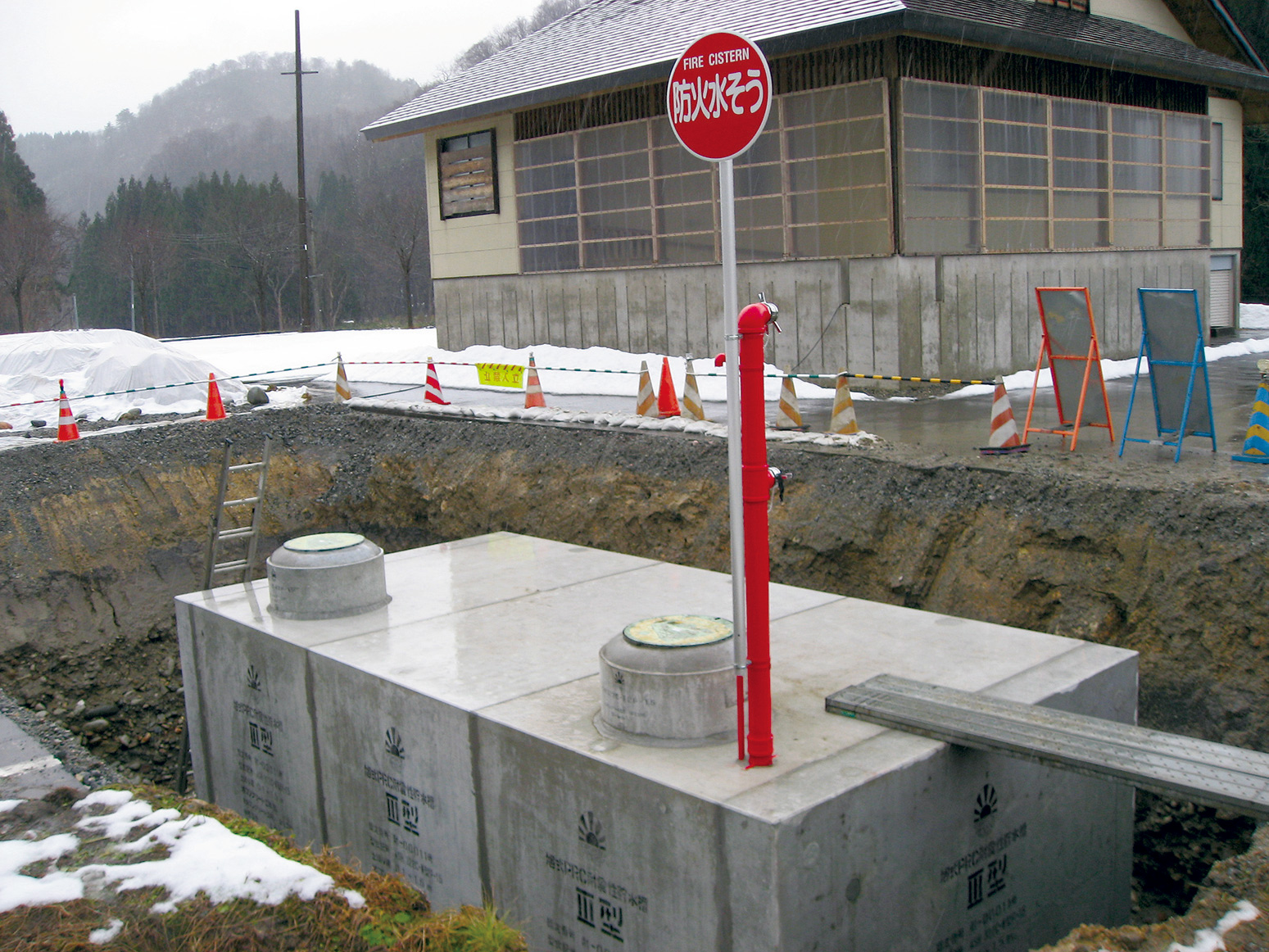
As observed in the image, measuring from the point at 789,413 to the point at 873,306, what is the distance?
473 centimetres

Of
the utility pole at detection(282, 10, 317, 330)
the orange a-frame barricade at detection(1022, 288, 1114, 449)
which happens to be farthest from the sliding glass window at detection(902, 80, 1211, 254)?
the utility pole at detection(282, 10, 317, 330)

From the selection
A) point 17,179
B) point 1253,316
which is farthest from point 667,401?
point 17,179

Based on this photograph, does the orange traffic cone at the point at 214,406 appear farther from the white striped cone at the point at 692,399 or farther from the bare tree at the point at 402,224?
the bare tree at the point at 402,224

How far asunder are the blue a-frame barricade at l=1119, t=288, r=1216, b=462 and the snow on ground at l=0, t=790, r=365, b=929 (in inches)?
294

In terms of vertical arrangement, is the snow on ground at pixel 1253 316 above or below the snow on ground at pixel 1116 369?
above

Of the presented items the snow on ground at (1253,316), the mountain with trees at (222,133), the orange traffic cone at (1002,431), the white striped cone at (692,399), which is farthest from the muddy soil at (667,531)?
the mountain with trees at (222,133)

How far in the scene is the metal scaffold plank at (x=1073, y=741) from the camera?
3982 mm

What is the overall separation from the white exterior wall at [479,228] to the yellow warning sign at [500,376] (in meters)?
4.52

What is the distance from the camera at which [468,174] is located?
21.1 m

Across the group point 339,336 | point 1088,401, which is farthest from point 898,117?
point 339,336

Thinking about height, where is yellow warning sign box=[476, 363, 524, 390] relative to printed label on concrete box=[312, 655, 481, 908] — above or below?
above

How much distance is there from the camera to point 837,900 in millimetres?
4219

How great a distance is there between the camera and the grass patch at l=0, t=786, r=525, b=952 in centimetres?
350

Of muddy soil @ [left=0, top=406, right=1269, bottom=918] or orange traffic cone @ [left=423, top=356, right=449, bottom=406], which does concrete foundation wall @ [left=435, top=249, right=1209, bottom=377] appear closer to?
orange traffic cone @ [left=423, top=356, right=449, bottom=406]
